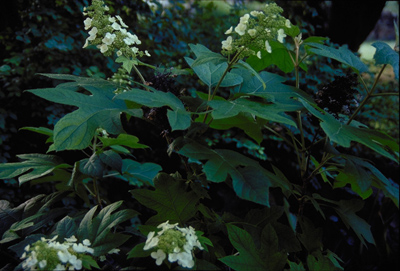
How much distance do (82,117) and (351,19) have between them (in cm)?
425

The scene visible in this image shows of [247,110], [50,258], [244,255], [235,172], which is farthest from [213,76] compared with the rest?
[50,258]

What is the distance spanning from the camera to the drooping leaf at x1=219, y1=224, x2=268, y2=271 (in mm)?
830

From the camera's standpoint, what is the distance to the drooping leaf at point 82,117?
831 mm

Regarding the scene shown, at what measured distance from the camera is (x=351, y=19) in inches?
163

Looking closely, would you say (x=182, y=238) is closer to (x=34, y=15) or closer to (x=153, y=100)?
(x=153, y=100)

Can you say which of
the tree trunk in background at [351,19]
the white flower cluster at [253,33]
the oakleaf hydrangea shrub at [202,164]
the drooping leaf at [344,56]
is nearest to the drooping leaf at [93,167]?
the oakleaf hydrangea shrub at [202,164]

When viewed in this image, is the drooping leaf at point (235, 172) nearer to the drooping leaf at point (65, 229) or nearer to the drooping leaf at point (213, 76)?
the drooping leaf at point (213, 76)

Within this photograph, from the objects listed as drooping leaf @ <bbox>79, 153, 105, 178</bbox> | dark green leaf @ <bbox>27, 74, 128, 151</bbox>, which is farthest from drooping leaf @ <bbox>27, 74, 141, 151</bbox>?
drooping leaf @ <bbox>79, 153, 105, 178</bbox>

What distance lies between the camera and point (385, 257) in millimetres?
3068

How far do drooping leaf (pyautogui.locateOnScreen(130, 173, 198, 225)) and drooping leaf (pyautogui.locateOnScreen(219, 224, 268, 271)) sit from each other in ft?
0.46

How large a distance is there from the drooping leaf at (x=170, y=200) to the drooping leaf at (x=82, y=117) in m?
0.21

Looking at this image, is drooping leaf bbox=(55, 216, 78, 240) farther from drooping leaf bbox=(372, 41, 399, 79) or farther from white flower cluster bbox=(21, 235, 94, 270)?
drooping leaf bbox=(372, 41, 399, 79)

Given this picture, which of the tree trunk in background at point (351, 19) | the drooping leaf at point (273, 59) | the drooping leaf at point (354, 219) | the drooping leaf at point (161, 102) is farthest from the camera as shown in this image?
the tree trunk in background at point (351, 19)

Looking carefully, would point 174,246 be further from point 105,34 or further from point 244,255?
point 105,34
